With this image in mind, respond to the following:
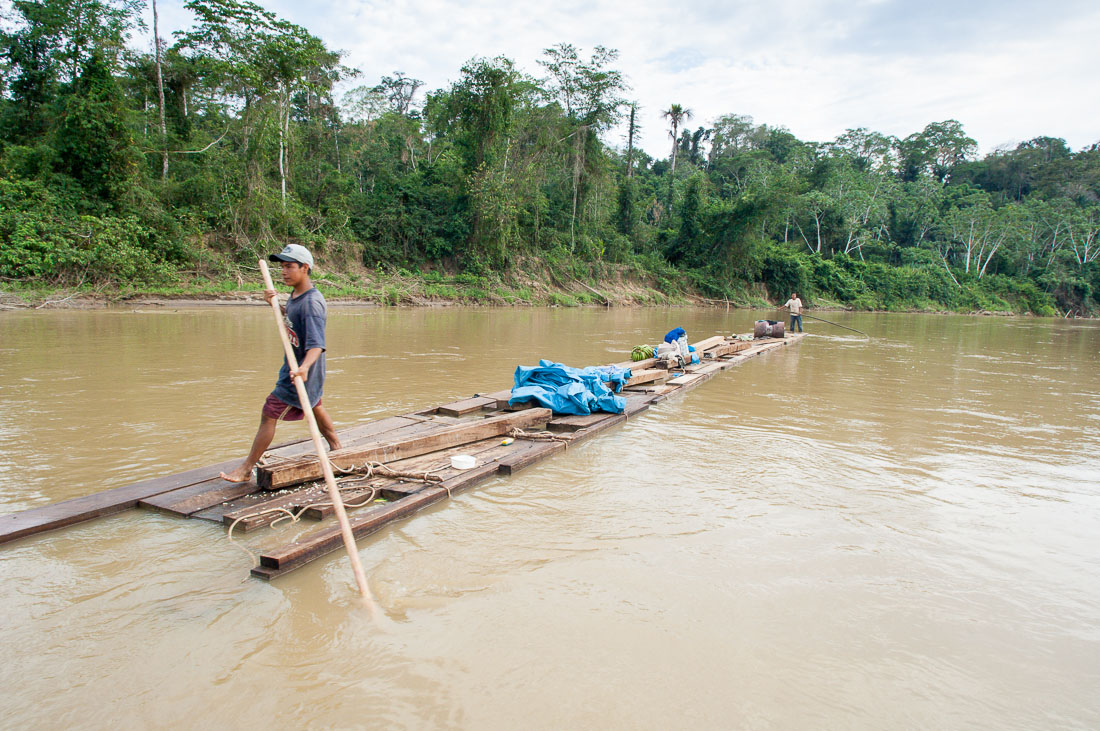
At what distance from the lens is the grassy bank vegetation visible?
19453 mm

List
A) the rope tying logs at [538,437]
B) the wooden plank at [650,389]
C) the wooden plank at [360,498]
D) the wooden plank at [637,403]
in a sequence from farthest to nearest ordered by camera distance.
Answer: the wooden plank at [650,389] < the wooden plank at [637,403] < the rope tying logs at [538,437] < the wooden plank at [360,498]

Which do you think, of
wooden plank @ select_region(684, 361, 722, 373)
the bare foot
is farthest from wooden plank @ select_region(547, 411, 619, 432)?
wooden plank @ select_region(684, 361, 722, 373)

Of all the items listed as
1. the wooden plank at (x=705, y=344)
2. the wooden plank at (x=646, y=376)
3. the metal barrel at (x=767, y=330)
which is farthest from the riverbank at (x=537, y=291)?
Result: the wooden plank at (x=646, y=376)

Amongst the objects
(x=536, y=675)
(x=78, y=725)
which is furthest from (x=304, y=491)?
(x=536, y=675)

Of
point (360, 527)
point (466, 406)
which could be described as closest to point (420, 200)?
point (466, 406)

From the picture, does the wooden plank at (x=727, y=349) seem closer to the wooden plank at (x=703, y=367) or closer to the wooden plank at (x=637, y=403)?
the wooden plank at (x=703, y=367)

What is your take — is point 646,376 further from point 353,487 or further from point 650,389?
point 353,487

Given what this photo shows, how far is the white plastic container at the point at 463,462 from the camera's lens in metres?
4.39

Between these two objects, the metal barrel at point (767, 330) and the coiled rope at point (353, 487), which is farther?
the metal barrel at point (767, 330)

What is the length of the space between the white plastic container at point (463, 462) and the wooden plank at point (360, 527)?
6cm

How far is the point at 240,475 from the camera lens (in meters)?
3.74

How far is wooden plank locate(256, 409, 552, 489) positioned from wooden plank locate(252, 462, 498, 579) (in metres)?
0.50

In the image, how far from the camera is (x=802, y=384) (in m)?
9.41

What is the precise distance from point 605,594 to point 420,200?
28.9 metres
